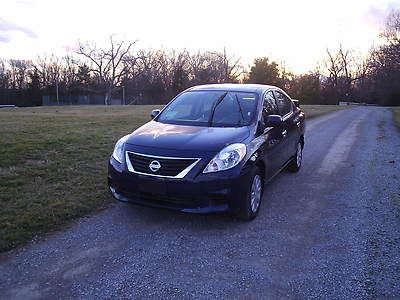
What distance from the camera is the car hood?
14.1 feet

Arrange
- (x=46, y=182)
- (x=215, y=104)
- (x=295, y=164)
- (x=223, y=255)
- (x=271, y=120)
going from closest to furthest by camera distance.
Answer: (x=223, y=255) < (x=271, y=120) < (x=215, y=104) < (x=46, y=182) < (x=295, y=164)

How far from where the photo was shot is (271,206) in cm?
515

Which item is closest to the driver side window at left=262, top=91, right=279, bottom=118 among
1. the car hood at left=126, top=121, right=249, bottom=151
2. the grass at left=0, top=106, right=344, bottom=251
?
the car hood at left=126, top=121, right=249, bottom=151

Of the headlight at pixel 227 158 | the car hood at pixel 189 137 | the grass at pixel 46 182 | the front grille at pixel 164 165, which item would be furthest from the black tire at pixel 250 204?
the grass at pixel 46 182

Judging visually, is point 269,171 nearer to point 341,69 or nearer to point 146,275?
point 146,275

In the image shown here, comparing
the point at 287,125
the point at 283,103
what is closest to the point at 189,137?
the point at 287,125

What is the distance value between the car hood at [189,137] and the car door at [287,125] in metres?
1.46

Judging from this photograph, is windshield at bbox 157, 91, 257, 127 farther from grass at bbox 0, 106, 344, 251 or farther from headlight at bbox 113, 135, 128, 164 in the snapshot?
grass at bbox 0, 106, 344, 251

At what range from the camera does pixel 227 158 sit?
423 cm

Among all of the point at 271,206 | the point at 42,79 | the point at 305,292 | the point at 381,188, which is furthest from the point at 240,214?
the point at 42,79

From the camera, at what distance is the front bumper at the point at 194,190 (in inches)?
161

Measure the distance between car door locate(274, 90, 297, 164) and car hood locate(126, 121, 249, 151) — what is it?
146 cm

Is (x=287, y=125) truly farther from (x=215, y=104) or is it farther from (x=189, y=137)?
(x=189, y=137)

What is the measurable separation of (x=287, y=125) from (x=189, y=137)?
2370 mm
